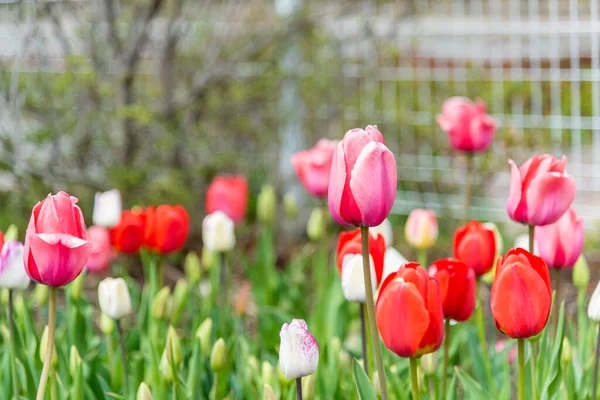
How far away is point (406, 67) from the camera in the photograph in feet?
15.8

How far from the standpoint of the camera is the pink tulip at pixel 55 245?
3.96 ft

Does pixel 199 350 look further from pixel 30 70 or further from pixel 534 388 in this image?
pixel 30 70

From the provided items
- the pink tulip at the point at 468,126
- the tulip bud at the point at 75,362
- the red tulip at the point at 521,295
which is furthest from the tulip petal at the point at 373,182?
the pink tulip at the point at 468,126

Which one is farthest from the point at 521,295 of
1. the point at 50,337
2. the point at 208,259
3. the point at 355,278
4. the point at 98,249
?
the point at 98,249

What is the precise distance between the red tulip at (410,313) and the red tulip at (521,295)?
0.08 metres

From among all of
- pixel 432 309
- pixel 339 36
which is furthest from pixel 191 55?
pixel 432 309

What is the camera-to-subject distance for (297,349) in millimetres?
1211

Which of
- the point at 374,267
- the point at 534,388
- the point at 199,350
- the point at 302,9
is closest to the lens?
the point at 534,388

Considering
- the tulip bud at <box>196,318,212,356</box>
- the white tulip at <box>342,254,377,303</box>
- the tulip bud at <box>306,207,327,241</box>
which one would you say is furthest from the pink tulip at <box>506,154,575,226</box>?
the tulip bud at <box>306,207,327,241</box>

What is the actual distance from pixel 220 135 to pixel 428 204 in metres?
1.21

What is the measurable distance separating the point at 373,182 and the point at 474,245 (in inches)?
22.1

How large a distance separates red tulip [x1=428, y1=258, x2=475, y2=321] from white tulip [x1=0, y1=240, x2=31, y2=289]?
683 millimetres

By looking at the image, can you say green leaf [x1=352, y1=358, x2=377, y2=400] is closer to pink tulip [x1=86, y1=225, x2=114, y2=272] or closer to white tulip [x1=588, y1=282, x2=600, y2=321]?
white tulip [x1=588, y1=282, x2=600, y2=321]

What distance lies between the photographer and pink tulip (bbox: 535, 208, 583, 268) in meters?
1.54
